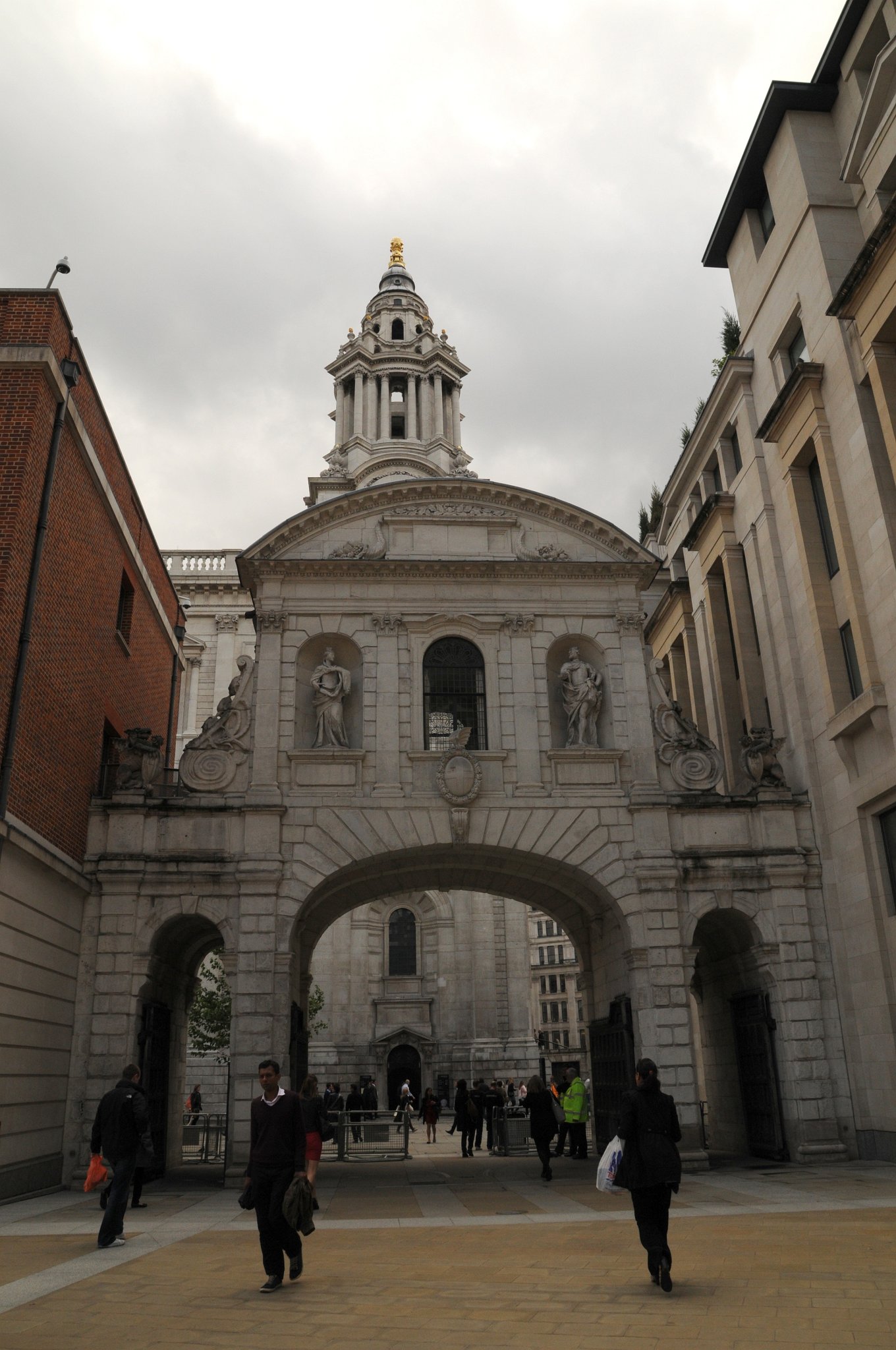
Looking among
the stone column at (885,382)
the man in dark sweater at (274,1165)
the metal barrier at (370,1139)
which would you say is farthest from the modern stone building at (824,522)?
the man in dark sweater at (274,1165)

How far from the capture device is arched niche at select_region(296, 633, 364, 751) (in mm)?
23375

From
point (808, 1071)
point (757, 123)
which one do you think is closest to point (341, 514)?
point (757, 123)

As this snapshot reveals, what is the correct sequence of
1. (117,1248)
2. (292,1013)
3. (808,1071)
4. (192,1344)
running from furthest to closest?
(292,1013) → (808,1071) → (117,1248) → (192,1344)

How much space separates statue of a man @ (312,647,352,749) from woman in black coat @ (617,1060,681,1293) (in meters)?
14.4

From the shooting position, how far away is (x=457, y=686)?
24141 mm

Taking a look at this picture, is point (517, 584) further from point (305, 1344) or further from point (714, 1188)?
point (305, 1344)

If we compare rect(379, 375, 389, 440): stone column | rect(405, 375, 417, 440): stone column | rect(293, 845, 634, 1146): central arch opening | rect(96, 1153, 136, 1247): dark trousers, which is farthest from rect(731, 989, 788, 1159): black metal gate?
rect(379, 375, 389, 440): stone column

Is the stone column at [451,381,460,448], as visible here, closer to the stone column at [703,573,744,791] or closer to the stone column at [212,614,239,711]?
the stone column at [212,614,239,711]

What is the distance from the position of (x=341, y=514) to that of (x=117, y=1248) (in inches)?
659

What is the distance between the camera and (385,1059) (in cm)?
5066

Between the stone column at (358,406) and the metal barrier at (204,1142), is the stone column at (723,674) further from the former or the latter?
the stone column at (358,406)

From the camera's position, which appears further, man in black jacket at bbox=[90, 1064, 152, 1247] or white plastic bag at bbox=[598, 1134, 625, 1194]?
man in black jacket at bbox=[90, 1064, 152, 1247]

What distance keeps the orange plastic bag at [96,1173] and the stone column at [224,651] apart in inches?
1424

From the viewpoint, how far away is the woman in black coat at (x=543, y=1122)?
19297 mm
